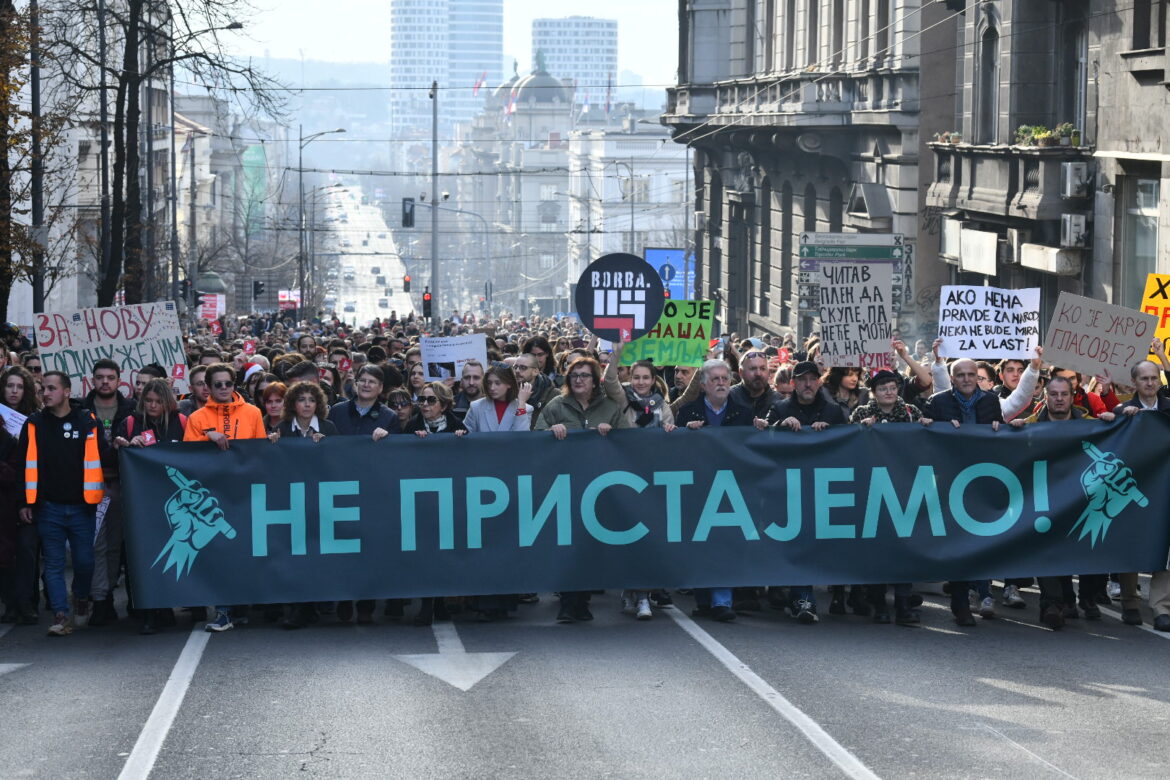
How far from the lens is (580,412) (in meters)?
12.2

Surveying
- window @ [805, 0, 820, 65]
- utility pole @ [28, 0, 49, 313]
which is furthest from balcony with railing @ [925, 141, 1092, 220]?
utility pole @ [28, 0, 49, 313]

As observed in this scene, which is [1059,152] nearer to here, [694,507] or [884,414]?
[884,414]

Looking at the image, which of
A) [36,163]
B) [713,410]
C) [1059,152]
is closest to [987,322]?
[713,410]

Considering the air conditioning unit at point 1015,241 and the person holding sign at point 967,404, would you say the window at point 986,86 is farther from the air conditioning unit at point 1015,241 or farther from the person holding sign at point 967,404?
the person holding sign at point 967,404

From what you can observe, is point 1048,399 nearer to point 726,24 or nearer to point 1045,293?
point 1045,293

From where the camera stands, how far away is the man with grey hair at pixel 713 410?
488 inches

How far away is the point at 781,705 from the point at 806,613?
2.37m

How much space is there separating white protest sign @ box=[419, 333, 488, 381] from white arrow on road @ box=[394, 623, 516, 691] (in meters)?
5.14

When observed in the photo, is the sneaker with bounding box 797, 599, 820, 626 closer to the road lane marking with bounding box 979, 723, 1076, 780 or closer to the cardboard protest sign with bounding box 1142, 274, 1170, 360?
the road lane marking with bounding box 979, 723, 1076, 780

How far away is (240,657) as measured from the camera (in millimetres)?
11031

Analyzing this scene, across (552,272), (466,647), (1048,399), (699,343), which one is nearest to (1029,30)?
(699,343)

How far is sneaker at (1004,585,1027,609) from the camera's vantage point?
504 inches

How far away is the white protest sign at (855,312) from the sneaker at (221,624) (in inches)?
188

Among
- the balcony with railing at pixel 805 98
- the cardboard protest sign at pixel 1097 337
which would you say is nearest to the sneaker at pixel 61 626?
the cardboard protest sign at pixel 1097 337
